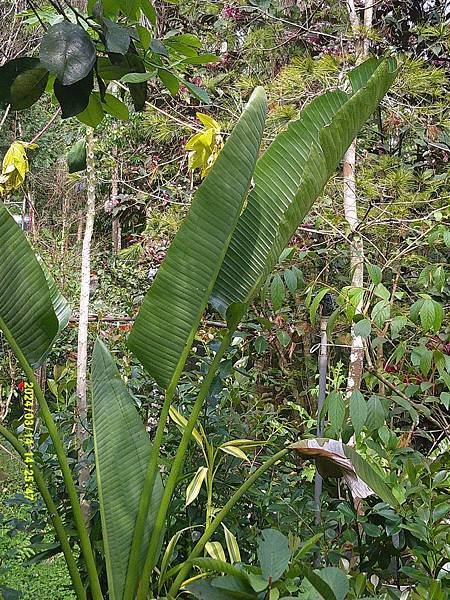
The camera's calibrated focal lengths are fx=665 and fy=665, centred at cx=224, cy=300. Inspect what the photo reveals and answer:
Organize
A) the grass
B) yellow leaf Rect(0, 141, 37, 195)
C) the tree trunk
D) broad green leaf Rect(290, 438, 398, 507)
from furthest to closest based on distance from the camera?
the tree trunk → yellow leaf Rect(0, 141, 37, 195) → the grass → broad green leaf Rect(290, 438, 398, 507)

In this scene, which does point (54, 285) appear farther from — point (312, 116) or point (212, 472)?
point (312, 116)

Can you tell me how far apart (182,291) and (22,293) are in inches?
11.2

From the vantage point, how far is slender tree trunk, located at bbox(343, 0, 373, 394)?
5.46 ft

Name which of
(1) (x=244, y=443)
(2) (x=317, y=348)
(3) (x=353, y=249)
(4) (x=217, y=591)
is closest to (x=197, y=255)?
(1) (x=244, y=443)

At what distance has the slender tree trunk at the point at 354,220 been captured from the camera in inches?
65.5

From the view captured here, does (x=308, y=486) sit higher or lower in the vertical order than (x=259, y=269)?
lower

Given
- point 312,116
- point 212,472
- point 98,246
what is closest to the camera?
point 312,116

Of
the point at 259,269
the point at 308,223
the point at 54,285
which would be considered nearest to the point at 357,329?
the point at 259,269

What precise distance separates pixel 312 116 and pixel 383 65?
17 cm

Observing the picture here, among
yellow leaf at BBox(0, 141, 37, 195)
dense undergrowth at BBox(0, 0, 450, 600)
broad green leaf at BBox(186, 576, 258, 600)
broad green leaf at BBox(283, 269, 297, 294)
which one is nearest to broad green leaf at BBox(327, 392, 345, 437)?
dense undergrowth at BBox(0, 0, 450, 600)

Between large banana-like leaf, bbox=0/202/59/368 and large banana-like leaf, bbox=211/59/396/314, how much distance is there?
0.31m

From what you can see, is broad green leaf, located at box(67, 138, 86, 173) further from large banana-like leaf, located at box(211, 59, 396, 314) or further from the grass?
the grass

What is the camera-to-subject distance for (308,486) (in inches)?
62.5

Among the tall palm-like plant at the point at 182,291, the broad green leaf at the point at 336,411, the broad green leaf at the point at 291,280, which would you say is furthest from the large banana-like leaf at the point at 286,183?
the broad green leaf at the point at 336,411
